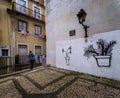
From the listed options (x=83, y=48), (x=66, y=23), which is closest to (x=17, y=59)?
(x=66, y=23)

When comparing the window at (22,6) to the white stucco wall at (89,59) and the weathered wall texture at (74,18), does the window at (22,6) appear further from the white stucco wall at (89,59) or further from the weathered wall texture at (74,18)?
the white stucco wall at (89,59)

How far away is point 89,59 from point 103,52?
818 mm

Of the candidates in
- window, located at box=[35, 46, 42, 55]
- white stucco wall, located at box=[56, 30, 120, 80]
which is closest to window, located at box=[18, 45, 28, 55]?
window, located at box=[35, 46, 42, 55]

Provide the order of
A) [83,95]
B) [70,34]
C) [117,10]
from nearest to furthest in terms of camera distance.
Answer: [83,95], [117,10], [70,34]

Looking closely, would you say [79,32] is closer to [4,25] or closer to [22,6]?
[4,25]

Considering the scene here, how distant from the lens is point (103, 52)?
492 cm

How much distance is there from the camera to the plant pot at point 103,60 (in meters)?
4.75

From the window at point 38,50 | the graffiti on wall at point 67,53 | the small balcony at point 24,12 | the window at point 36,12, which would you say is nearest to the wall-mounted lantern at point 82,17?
the graffiti on wall at point 67,53

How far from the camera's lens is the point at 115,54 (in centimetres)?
455

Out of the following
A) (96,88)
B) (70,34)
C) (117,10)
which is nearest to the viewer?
(96,88)

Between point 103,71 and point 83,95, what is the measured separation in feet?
6.54

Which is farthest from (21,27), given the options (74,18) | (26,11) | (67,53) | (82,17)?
(82,17)

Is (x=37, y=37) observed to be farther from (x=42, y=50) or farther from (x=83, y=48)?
(x=83, y=48)

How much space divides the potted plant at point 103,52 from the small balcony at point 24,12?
→ 9908 millimetres
